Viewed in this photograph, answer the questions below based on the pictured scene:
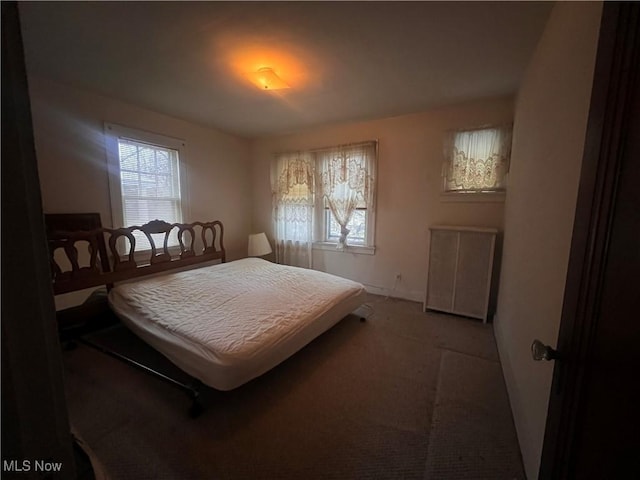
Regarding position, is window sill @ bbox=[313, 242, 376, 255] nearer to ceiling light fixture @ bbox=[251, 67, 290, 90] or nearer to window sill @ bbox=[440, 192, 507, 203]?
window sill @ bbox=[440, 192, 507, 203]

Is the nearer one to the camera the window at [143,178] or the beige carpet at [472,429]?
the beige carpet at [472,429]

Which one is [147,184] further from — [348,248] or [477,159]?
[477,159]

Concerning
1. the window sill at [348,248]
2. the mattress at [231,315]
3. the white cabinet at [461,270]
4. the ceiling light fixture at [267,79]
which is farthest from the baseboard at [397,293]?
the ceiling light fixture at [267,79]

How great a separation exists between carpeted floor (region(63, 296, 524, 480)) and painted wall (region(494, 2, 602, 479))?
0.23 metres

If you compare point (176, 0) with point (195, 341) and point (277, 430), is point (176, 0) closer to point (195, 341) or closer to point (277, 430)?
point (195, 341)

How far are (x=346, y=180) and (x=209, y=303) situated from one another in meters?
2.41

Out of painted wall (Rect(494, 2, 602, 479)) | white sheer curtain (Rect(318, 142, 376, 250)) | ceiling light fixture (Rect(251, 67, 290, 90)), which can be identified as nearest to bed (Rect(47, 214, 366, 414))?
white sheer curtain (Rect(318, 142, 376, 250))

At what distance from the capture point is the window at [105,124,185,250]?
290cm

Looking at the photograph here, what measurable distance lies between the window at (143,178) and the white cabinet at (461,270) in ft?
11.0

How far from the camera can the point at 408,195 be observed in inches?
132

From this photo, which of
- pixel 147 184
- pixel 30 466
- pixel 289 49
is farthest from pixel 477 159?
pixel 147 184

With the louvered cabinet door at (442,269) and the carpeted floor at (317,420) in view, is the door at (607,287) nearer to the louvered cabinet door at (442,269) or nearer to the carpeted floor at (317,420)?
the carpeted floor at (317,420)

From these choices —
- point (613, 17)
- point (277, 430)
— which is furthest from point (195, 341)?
point (613, 17)

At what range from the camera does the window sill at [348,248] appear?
3729 millimetres
